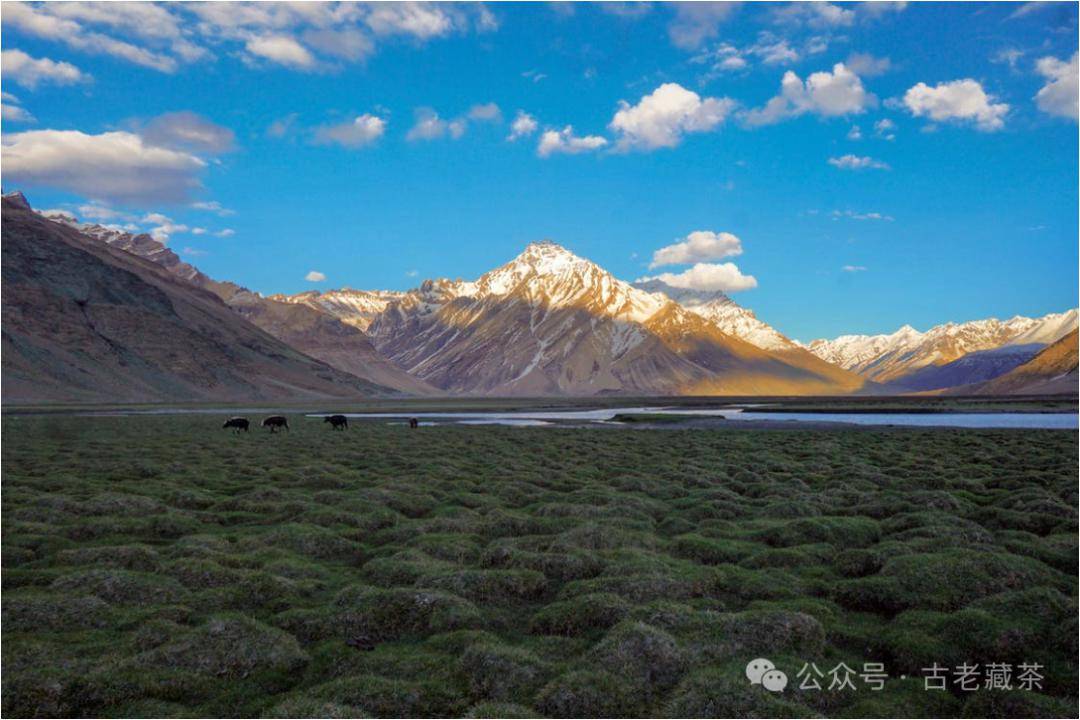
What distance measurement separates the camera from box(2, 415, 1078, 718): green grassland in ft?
35.2

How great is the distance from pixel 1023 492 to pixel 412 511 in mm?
21921

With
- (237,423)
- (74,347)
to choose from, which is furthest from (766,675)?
(74,347)

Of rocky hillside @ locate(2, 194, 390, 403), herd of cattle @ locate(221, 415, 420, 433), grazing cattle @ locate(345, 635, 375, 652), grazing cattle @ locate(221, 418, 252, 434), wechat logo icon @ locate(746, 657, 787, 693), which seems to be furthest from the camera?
rocky hillside @ locate(2, 194, 390, 403)

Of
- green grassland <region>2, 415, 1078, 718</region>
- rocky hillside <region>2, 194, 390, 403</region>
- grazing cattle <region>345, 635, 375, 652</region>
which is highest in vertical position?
rocky hillside <region>2, 194, 390, 403</region>

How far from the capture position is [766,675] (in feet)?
35.8

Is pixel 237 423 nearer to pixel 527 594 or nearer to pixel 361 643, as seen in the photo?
pixel 527 594

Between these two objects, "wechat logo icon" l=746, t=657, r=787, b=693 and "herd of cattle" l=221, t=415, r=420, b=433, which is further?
"herd of cattle" l=221, t=415, r=420, b=433

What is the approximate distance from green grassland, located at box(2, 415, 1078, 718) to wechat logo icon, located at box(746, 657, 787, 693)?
0.58ft

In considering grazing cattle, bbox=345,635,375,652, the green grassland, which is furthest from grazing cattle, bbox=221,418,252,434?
grazing cattle, bbox=345,635,375,652

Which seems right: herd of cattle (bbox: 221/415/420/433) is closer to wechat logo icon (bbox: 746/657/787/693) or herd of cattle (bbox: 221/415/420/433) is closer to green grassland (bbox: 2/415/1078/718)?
green grassland (bbox: 2/415/1078/718)

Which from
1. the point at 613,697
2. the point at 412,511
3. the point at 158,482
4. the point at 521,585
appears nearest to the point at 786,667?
the point at 613,697

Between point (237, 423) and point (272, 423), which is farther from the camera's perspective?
point (272, 423)

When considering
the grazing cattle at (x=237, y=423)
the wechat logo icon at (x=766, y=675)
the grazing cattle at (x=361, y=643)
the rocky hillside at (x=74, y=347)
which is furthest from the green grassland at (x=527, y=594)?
the rocky hillside at (x=74, y=347)

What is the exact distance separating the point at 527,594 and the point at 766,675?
20.1 ft
